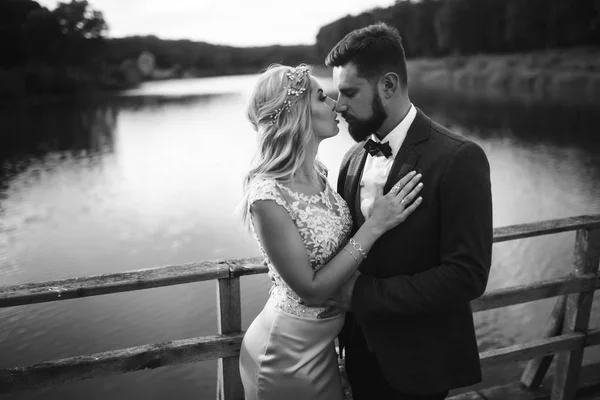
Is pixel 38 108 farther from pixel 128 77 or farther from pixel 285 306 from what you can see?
pixel 285 306

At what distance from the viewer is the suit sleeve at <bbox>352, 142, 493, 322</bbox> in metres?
1.75

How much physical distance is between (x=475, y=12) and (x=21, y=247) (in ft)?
212

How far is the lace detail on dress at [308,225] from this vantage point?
6.54ft

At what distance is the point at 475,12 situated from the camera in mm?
65375

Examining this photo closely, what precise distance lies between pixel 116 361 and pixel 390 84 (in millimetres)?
1534

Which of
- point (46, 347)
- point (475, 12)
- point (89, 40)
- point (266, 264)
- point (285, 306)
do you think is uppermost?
point (475, 12)

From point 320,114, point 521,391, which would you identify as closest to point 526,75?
point 521,391

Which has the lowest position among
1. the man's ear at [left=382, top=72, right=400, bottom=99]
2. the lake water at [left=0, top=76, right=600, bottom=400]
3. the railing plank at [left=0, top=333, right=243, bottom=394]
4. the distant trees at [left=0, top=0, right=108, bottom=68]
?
the lake water at [left=0, top=76, right=600, bottom=400]

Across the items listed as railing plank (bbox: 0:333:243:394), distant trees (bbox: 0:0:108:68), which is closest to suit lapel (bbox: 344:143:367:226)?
railing plank (bbox: 0:333:243:394)

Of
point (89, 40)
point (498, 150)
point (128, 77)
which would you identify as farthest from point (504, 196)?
point (128, 77)

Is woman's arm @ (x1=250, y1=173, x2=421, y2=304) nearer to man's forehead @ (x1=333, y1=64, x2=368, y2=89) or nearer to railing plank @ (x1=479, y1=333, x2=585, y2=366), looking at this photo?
man's forehead @ (x1=333, y1=64, x2=368, y2=89)

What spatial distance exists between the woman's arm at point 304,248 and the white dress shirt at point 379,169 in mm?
132

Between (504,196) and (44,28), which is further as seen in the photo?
(44,28)

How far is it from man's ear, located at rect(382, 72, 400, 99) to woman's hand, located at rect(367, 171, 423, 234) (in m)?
0.36
